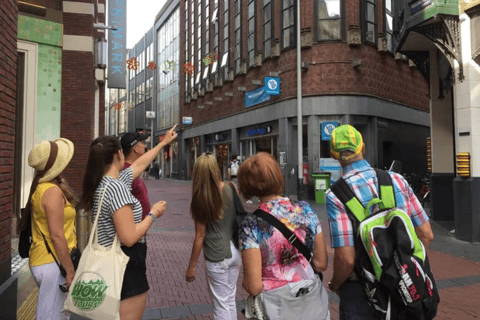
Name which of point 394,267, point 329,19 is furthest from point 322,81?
point 394,267

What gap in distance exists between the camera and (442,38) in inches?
368

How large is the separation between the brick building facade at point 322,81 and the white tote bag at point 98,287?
16469 millimetres

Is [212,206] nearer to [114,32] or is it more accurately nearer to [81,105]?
[81,105]

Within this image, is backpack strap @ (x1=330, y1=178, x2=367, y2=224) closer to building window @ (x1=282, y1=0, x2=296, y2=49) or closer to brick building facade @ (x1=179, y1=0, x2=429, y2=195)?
brick building facade @ (x1=179, y1=0, x2=429, y2=195)

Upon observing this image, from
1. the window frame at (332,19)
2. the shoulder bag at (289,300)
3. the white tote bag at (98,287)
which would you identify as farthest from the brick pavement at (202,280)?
the window frame at (332,19)

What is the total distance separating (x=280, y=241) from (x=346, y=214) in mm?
426

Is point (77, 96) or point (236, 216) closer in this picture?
point (236, 216)

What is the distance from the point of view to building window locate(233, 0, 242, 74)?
83.6 feet

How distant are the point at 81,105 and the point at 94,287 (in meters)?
9.01

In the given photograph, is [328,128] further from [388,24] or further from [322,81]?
[388,24]

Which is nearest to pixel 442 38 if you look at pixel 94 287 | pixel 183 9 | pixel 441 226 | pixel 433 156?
pixel 433 156

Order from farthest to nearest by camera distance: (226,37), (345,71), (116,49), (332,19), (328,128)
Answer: (226,37) → (332,19) → (345,71) → (328,128) → (116,49)

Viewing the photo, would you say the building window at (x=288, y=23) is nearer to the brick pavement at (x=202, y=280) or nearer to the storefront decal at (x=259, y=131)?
the storefront decal at (x=259, y=131)

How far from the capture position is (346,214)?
2227 millimetres
